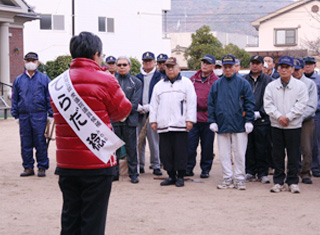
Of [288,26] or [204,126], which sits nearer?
[204,126]

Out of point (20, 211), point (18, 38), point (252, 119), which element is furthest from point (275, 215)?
point (18, 38)

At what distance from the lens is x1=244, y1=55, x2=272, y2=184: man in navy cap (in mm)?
9031

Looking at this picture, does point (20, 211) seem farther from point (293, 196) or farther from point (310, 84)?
point (310, 84)

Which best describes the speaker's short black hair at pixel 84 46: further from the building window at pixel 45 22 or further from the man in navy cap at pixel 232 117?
the building window at pixel 45 22

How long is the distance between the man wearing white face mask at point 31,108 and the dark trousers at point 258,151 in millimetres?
3654

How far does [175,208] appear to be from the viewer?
23.4ft

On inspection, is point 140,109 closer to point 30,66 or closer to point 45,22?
point 30,66

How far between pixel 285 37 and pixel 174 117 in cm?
4590

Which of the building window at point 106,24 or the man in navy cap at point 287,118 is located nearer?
the man in navy cap at point 287,118

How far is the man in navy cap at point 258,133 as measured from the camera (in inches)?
356

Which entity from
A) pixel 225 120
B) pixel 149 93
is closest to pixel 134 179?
pixel 149 93

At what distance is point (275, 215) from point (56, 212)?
113 inches

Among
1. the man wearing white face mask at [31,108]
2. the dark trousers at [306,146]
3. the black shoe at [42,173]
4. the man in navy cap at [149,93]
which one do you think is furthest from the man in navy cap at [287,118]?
the black shoe at [42,173]

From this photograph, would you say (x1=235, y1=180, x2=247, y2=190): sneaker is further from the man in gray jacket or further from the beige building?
the beige building
